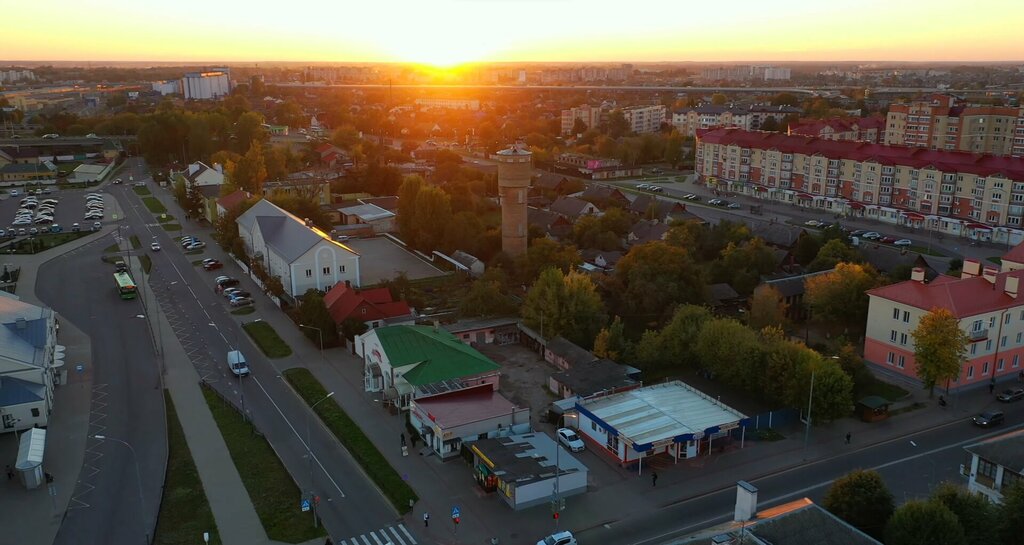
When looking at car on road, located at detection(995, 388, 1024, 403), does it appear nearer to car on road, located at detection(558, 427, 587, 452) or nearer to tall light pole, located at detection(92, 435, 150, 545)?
car on road, located at detection(558, 427, 587, 452)

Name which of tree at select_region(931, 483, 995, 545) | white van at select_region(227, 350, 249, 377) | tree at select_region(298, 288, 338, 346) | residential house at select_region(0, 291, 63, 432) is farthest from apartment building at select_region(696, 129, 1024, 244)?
residential house at select_region(0, 291, 63, 432)

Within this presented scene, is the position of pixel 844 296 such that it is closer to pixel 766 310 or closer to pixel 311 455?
pixel 766 310

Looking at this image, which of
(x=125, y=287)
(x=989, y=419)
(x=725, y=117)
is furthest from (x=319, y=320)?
(x=725, y=117)

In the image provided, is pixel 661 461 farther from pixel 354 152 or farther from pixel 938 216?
pixel 354 152

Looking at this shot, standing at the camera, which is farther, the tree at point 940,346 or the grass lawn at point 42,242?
the grass lawn at point 42,242

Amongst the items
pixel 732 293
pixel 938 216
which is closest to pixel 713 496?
pixel 732 293

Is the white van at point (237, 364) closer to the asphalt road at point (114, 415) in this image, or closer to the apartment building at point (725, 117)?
the asphalt road at point (114, 415)

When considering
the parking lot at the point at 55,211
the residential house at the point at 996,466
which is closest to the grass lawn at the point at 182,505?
the residential house at the point at 996,466
